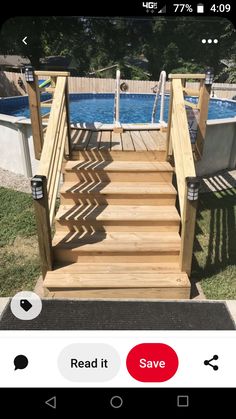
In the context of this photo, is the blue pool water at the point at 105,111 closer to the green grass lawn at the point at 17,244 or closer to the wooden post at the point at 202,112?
the green grass lawn at the point at 17,244

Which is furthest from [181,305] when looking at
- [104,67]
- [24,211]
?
[104,67]

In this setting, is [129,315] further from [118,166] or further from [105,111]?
[105,111]

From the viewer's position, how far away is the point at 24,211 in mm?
4992

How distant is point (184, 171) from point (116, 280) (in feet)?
4.68

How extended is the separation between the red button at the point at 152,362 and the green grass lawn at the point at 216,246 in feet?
7.04

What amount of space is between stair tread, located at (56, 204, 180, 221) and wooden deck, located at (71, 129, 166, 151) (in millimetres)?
1081

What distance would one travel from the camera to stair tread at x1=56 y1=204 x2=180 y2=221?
3.74m

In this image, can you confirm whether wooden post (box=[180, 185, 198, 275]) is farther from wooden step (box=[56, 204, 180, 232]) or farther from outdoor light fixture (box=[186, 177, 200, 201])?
wooden step (box=[56, 204, 180, 232])

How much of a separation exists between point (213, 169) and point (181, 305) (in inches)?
173
